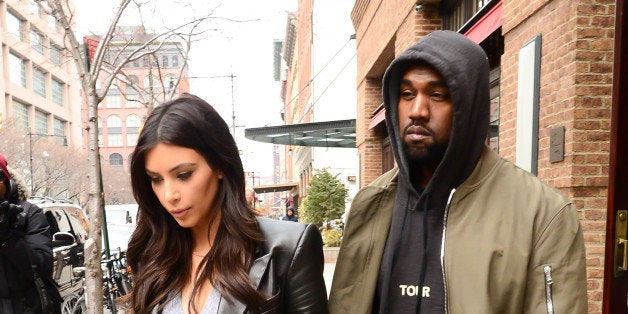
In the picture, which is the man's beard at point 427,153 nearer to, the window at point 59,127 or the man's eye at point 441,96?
the man's eye at point 441,96

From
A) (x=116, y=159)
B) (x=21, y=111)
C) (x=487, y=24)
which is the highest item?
(x=21, y=111)

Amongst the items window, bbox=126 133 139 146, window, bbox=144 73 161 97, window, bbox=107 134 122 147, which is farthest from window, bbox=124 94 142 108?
window, bbox=107 134 122 147

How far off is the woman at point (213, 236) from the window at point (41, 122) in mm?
54218

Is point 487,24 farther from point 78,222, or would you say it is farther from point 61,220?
point 78,222

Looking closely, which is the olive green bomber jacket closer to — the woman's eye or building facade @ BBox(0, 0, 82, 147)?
the woman's eye

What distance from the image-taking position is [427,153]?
1.81 m

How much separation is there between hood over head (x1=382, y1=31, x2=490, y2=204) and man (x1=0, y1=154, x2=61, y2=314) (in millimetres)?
2681

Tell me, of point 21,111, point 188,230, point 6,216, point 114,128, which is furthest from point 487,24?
point 114,128

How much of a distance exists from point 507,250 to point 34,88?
183 feet

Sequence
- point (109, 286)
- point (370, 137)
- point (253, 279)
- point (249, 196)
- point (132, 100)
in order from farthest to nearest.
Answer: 1. point (132, 100)
2. point (370, 137)
3. point (249, 196)
4. point (109, 286)
5. point (253, 279)

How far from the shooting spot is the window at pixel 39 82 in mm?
49344

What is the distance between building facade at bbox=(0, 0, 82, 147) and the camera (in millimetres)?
39062

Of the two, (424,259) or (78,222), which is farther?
(78,222)

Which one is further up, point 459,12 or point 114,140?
point 459,12
